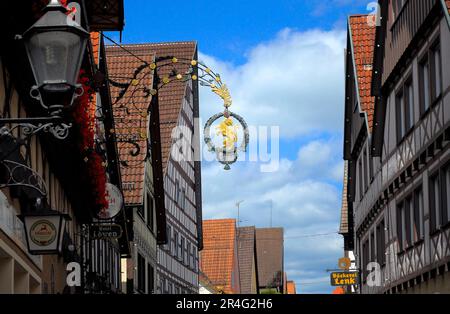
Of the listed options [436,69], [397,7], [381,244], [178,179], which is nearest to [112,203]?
[436,69]

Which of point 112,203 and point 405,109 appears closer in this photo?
point 112,203

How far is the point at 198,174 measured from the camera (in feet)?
173

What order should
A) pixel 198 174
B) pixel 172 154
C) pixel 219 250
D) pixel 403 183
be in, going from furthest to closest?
pixel 219 250, pixel 198 174, pixel 172 154, pixel 403 183

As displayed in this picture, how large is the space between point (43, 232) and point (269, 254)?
87.3 metres

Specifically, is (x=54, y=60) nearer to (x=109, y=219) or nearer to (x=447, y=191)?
(x=447, y=191)

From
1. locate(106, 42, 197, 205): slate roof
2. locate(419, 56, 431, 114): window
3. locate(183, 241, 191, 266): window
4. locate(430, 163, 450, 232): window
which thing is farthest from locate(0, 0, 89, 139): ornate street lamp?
locate(183, 241, 191, 266): window

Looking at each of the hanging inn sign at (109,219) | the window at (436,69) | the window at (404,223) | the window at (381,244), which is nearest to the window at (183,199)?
the window at (381,244)

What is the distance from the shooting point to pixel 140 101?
34188mm

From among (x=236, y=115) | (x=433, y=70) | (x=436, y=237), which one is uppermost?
(x=433, y=70)

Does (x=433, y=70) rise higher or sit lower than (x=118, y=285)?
higher

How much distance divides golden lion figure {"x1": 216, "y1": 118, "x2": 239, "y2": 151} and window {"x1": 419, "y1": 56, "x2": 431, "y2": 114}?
17.9ft
